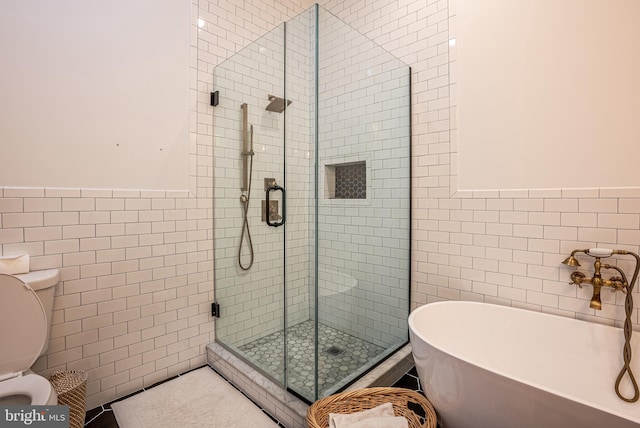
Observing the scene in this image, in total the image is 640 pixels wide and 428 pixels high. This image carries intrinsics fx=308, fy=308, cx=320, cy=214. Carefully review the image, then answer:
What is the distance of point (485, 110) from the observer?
6.31ft

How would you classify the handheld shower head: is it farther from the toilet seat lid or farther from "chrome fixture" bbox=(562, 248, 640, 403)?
the toilet seat lid

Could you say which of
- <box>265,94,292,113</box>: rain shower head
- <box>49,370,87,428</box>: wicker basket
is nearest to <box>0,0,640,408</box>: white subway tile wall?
<box>49,370,87,428</box>: wicker basket

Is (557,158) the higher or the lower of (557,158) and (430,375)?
the higher

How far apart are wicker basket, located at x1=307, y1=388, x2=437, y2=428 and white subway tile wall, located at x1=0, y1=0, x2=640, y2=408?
767mm

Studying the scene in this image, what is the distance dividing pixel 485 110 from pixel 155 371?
2.75 meters

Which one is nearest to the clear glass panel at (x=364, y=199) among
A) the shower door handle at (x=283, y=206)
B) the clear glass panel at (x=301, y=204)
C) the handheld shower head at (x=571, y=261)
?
the clear glass panel at (x=301, y=204)

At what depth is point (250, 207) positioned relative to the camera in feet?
7.16

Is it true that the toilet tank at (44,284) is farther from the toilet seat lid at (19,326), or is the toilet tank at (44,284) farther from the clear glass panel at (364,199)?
the clear glass panel at (364,199)

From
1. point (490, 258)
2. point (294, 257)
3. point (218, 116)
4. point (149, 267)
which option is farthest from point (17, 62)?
point (490, 258)

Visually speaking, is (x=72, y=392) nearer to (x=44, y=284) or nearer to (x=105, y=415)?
(x=105, y=415)

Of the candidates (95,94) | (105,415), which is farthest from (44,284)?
(95,94)

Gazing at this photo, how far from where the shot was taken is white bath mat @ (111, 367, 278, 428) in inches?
66.7

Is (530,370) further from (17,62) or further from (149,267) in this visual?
(17,62)

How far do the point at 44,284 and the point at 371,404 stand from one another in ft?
5.77
